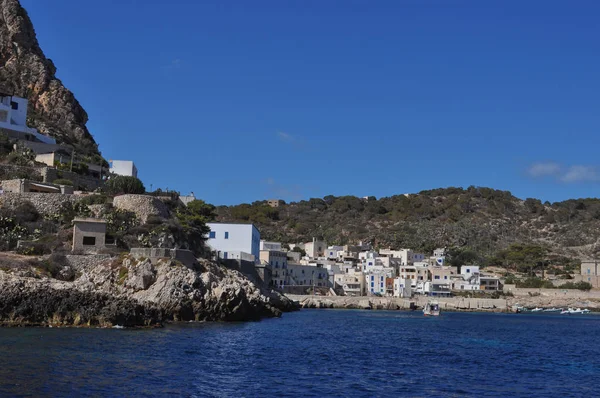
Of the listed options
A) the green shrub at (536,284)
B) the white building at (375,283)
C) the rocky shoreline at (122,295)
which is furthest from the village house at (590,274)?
the rocky shoreline at (122,295)

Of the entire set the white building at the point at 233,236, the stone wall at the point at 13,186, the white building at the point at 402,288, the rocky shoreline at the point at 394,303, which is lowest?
the rocky shoreline at the point at 394,303

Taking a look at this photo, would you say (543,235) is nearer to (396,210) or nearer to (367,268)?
(396,210)

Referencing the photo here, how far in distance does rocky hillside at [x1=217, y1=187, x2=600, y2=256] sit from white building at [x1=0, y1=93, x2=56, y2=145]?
64.9 m

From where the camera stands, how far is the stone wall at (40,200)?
165ft

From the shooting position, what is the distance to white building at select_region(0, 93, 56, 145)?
2483 inches

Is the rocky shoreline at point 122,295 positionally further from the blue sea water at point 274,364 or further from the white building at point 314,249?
the white building at point 314,249

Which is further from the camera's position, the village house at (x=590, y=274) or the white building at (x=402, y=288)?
the village house at (x=590, y=274)

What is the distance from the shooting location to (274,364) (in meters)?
28.9

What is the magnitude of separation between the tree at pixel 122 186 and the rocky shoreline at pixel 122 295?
46.0ft

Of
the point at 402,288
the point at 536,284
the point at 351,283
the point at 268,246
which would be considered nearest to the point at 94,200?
the point at 268,246

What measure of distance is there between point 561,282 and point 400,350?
7700 cm

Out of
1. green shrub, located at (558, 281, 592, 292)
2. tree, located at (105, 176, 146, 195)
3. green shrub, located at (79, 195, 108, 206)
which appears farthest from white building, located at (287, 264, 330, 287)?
green shrub, located at (79, 195, 108, 206)

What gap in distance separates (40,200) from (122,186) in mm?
9692

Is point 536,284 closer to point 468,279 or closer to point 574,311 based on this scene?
point 574,311
